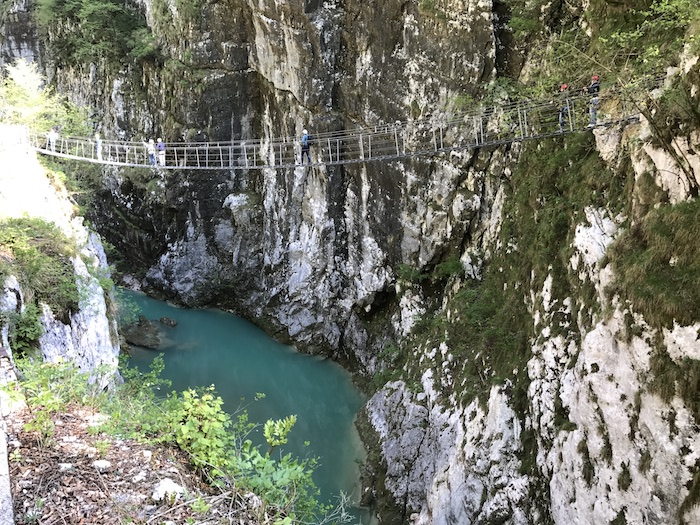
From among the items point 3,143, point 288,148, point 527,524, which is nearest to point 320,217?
point 288,148

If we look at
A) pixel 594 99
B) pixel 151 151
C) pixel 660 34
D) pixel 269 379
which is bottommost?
pixel 269 379

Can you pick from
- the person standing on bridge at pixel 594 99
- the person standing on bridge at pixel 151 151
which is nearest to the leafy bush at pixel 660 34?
the person standing on bridge at pixel 594 99

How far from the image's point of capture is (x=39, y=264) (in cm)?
681

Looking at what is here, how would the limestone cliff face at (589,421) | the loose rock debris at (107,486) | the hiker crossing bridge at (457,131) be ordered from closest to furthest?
the loose rock debris at (107,486), the limestone cliff face at (589,421), the hiker crossing bridge at (457,131)

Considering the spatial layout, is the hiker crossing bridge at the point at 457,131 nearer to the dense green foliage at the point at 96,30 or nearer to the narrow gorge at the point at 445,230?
the narrow gorge at the point at 445,230

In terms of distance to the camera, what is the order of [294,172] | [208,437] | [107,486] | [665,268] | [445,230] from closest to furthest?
[107,486], [208,437], [665,268], [445,230], [294,172]

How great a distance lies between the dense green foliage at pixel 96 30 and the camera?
55.6ft

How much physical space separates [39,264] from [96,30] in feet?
45.6

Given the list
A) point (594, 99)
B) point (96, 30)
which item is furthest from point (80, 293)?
point (96, 30)

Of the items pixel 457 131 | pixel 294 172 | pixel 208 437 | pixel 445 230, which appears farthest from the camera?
pixel 294 172

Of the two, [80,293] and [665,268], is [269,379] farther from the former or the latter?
[665,268]

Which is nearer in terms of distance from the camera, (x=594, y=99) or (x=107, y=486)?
(x=107, y=486)

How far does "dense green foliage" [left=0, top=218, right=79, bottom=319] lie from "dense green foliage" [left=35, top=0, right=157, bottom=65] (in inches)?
423

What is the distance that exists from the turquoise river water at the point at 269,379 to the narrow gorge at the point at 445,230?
1.70 feet
